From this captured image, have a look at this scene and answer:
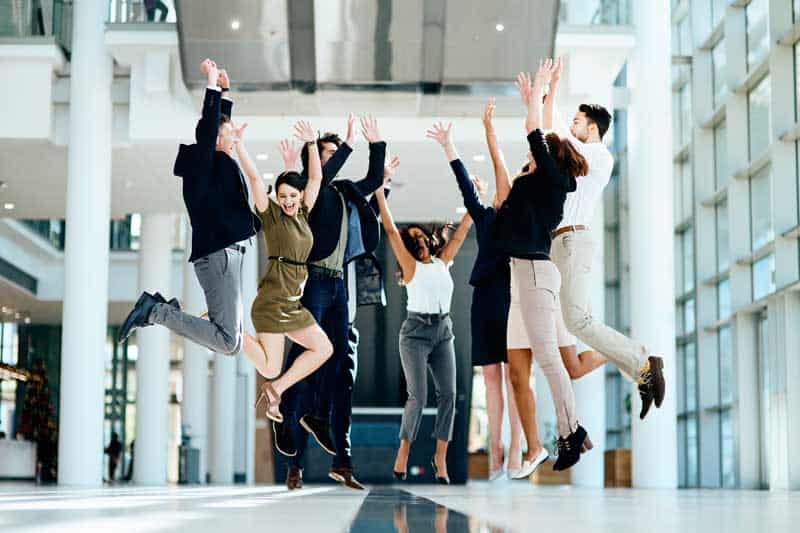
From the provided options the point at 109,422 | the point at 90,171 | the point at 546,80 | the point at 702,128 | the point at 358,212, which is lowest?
the point at 109,422

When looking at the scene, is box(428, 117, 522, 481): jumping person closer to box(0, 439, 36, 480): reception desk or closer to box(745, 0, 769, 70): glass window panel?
box(745, 0, 769, 70): glass window panel

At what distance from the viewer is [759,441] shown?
23.2 meters

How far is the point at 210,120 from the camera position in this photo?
23.8ft

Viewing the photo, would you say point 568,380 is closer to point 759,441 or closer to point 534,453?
point 534,453

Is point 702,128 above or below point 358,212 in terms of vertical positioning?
above

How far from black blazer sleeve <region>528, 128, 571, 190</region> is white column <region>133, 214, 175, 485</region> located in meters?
18.1

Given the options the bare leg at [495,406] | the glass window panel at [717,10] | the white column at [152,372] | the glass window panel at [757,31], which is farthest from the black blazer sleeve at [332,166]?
the glass window panel at [717,10]

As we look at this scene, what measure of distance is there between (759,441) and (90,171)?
13.2 meters

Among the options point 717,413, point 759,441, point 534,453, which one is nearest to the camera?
point 534,453

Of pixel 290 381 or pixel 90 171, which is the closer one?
pixel 290 381

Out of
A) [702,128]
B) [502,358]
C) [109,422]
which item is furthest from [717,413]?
[109,422]

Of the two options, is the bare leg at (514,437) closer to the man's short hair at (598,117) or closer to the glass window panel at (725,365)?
the man's short hair at (598,117)

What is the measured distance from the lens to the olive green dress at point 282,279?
7.82m

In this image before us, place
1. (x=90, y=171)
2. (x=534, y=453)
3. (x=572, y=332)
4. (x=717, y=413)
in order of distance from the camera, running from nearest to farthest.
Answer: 1. (x=572, y=332)
2. (x=534, y=453)
3. (x=90, y=171)
4. (x=717, y=413)
